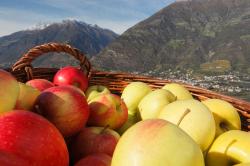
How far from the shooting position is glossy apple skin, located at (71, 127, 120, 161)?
2.31 metres

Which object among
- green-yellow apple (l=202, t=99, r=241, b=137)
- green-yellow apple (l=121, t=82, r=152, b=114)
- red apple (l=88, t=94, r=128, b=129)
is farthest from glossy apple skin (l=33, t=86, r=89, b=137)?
green-yellow apple (l=121, t=82, r=152, b=114)

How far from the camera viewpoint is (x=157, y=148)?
4.98 ft

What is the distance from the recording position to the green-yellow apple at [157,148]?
149 centimetres

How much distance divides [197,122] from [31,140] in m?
1.11

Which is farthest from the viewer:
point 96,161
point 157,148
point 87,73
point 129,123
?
point 87,73

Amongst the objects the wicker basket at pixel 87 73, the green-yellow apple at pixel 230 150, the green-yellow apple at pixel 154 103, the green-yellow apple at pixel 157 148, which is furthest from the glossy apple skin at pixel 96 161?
the wicker basket at pixel 87 73

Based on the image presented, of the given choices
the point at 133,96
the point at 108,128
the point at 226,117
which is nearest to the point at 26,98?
the point at 108,128

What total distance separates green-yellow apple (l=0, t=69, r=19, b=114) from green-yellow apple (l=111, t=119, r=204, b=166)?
77 cm

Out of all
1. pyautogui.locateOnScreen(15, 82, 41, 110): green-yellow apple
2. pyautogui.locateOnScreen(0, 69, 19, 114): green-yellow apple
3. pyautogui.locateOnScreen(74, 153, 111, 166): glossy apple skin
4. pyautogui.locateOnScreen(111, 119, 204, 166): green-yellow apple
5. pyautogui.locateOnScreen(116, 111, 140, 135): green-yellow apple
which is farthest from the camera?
pyautogui.locateOnScreen(116, 111, 140, 135): green-yellow apple

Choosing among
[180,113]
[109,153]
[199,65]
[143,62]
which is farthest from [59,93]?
[143,62]

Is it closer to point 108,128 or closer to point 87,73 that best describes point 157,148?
point 108,128

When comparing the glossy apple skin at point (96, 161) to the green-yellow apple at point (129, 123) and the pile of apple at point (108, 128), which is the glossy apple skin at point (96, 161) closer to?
the pile of apple at point (108, 128)

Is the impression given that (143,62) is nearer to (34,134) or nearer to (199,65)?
(199,65)

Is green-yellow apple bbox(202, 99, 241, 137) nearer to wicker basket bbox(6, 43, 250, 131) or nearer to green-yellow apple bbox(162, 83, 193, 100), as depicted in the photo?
wicker basket bbox(6, 43, 250, 131)
